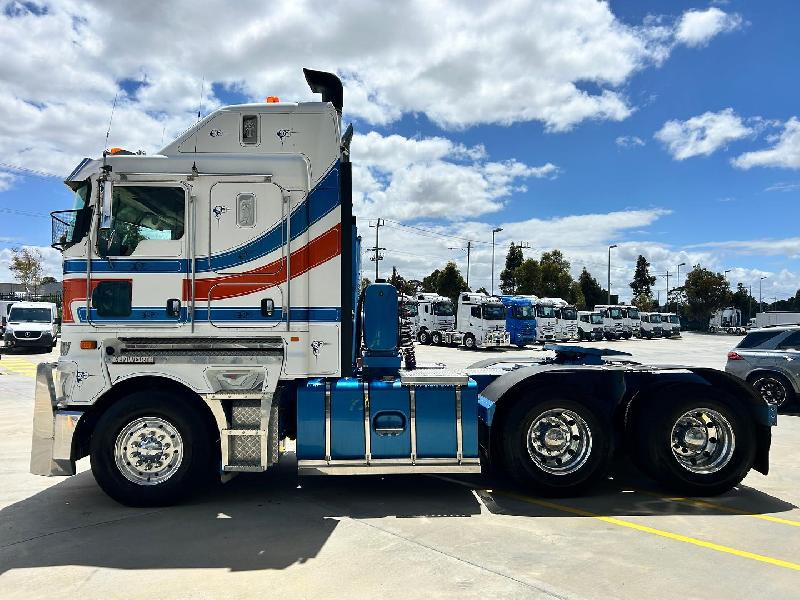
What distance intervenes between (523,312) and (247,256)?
30.8 meters

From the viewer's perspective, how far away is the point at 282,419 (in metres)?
6.29

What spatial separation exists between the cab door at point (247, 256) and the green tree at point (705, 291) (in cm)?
8506

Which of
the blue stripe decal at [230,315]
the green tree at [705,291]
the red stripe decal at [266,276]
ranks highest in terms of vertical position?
the green tree at [705,291]

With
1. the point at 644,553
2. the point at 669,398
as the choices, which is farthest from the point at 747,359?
the point at 644,553

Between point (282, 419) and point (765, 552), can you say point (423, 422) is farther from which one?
point (765, 552)

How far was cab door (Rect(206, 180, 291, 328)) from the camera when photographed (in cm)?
616

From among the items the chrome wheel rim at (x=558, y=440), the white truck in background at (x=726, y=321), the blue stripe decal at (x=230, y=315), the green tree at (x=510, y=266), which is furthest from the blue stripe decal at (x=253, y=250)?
the white truck in background at (x=726, y=321)

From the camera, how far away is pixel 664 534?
5.42 meters

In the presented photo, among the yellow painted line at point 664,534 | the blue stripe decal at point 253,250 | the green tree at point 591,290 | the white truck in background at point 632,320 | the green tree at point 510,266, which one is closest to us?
the yellow painted line at point 664,534

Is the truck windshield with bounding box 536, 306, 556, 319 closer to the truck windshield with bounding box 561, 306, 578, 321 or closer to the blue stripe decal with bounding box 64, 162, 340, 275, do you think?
the truck windshield with bounding box 561, 306, 578, 321

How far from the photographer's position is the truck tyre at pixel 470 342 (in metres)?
34.0

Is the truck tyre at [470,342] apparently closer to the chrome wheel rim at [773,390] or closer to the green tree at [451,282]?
the chrome wheel rim at [773,390]

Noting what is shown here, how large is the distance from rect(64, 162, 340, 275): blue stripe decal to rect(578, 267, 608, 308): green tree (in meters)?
90.6

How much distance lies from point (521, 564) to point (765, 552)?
6.74 ft
